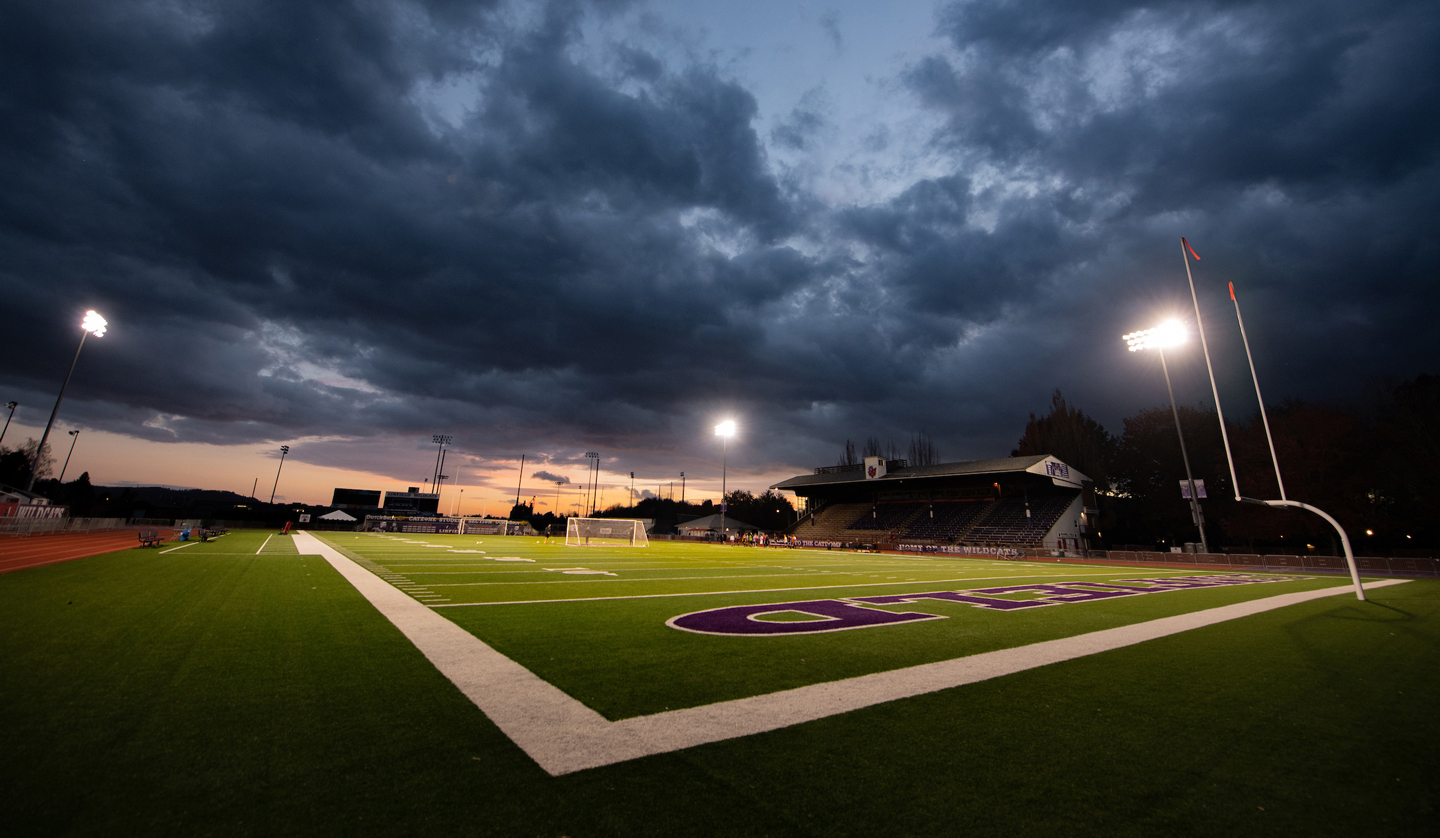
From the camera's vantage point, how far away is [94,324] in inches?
1085

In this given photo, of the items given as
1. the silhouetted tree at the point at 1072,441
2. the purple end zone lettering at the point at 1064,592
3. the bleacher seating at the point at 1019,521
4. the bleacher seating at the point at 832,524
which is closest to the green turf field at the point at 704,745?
the purple end zone lettering at the point at 1064,592

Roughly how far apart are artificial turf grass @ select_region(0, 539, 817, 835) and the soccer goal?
1222 inches

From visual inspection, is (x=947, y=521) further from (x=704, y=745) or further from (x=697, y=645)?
(x=704, y=745)

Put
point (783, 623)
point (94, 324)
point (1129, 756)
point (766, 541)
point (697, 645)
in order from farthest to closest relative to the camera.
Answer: point (766, 541), point (94, 324), point (783, 623), point (697, 645), point (1129, 756)

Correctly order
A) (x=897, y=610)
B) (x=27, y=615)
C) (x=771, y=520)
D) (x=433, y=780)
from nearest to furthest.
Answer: (x=433, y=780) → (x=27, y=615) → (x=897, y=610) → (x=771, y=520)

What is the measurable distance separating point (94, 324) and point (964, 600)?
135 ft

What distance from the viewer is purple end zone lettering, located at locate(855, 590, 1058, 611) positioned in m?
8.98

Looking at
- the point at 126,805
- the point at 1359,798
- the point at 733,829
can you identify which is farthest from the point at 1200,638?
the point at 126,805

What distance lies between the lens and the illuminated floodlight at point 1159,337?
2445 cm

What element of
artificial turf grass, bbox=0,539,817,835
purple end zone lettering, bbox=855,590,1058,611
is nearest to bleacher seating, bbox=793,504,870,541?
purple end zone lettering, bbox=855,590,1058,611

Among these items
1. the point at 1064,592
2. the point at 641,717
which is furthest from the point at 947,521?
the point at 641,717

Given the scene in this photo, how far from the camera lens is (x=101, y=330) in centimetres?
2769

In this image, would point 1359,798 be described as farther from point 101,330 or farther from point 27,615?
point 101,330

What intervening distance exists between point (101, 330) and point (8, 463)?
52538mm
